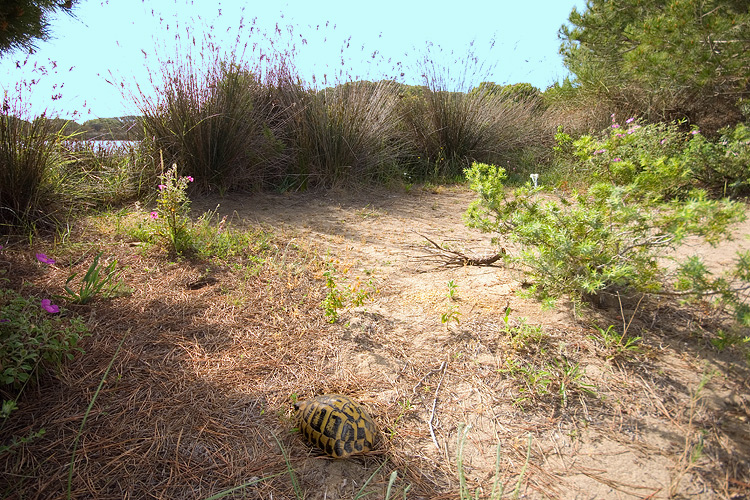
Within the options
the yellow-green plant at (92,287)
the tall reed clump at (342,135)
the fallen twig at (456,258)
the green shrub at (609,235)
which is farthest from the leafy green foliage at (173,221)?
the tall reed clump at (342,135)

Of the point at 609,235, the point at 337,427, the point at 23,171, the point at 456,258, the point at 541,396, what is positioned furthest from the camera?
the point at 23,171

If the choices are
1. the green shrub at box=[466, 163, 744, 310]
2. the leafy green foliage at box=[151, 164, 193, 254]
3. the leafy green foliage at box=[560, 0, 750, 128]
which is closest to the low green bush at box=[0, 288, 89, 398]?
the leafy green foliage at box=[151, 164, 193, 254]

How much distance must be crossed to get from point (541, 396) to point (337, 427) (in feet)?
2.77

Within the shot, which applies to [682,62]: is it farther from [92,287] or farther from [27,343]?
[27,343]

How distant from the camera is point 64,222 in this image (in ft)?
11.0

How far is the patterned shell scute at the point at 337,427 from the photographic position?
1480 mm

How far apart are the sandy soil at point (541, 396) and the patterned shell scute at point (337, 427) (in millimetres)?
66

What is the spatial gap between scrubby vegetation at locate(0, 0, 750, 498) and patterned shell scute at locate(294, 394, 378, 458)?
5.7 inches

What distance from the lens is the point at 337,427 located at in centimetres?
149

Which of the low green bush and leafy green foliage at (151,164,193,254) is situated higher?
leafy green foliage at (151,164,193,254)

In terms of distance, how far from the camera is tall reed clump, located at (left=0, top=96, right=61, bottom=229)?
314 centimetres

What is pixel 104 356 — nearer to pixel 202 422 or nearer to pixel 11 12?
pixel 202 422

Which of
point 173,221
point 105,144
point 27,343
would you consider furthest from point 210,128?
point 27,343

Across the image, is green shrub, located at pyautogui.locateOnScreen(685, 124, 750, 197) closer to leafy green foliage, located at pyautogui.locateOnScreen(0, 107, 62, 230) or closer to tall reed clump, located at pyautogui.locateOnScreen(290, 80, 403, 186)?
tall reed clump, located at pyautogui.locateOnScreen(290, 80, 403, 186)
